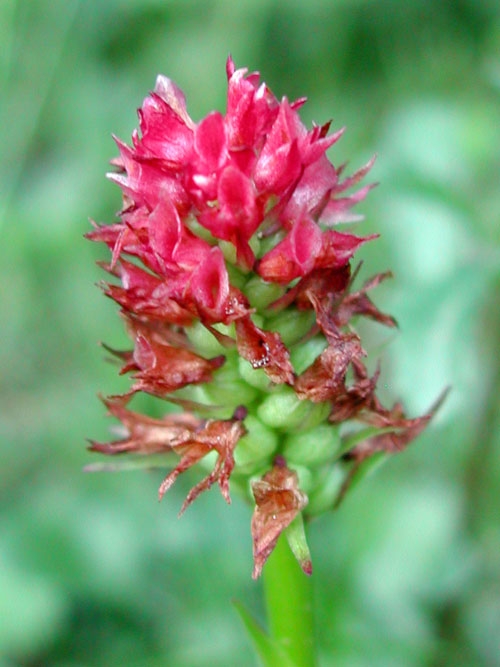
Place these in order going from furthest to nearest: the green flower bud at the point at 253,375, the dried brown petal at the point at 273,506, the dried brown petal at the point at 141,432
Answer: the dried brown petal at the point at 141,432
the green flower bud at the point at 253,375
the dried brown petal at the point at 273,506

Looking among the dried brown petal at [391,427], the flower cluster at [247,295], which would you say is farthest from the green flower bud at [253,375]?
the dried brown petal at [391,427]

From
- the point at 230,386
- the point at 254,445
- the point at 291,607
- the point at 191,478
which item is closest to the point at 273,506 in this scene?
the point at 254,445

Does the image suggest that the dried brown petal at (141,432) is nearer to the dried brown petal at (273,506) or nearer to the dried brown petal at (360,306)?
the dried brown petal at (273,506)

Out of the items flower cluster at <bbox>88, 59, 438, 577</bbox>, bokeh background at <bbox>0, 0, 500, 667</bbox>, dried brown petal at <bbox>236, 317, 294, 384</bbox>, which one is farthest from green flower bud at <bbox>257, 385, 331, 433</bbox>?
bokeh background at <bbox>0, 0, 500, 667</bbox>

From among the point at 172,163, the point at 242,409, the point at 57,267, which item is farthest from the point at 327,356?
the point at 57,267

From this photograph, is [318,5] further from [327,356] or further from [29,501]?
[327,356]

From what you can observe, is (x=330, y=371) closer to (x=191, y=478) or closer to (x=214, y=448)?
(x=214, y=448)

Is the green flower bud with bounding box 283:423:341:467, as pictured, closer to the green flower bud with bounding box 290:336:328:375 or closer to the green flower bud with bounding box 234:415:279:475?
the green flower bud with bounding box 234:415:279:475
